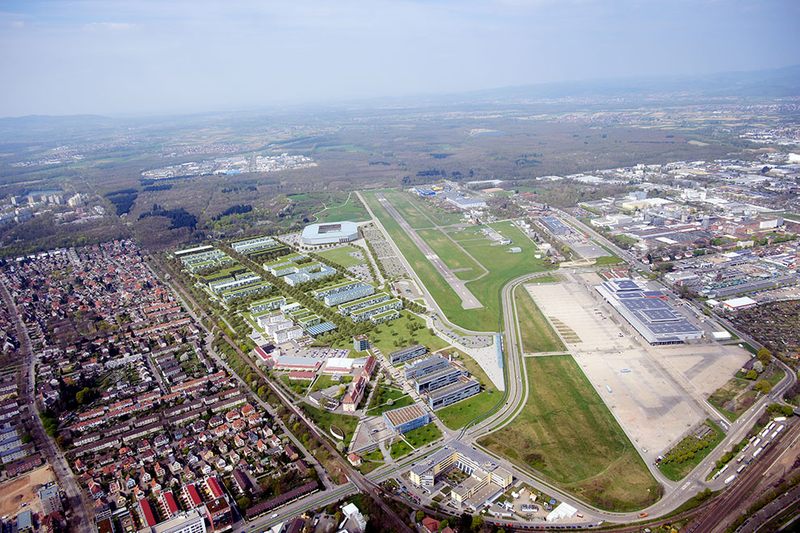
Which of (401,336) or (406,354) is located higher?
(406,354)

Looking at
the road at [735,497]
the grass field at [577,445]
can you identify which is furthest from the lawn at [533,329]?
the road at [735,497]

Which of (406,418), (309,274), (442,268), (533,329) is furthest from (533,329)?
(309,274)

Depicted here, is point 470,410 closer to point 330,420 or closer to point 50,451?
point 330,420

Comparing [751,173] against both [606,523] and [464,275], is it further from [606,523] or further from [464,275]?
[606,523]

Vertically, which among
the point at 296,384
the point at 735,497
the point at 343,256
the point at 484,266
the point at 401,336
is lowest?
the point at 735,497

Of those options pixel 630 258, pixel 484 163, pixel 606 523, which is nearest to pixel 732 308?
pixel 630 258

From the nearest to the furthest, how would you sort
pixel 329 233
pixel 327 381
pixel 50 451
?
pixel 50 451 → pixel 327 381 → pixel 329 233
